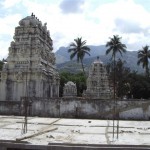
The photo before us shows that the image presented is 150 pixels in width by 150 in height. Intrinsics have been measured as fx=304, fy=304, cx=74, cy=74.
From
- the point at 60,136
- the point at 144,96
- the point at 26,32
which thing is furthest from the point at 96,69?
the point at 60,136

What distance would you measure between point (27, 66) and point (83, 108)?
32.7 feet

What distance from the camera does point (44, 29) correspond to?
121 feet

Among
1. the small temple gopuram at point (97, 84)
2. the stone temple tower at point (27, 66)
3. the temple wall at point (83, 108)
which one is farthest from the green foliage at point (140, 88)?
the temple wall at point (83, 108)

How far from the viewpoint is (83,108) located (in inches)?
973

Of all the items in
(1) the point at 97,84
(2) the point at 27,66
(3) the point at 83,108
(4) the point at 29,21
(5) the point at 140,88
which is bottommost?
(3) the point at 83,108

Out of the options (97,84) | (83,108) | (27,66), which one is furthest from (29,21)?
(83,108)

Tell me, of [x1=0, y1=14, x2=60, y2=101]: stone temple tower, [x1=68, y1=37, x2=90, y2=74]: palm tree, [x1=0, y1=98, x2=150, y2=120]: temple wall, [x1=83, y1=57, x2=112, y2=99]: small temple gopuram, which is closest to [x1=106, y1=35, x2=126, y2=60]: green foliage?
[x1=68, y1=37, x2=90, y2=74]: palm tree

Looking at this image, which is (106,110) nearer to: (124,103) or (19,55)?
(124,103)

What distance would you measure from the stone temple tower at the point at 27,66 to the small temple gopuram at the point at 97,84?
22.5ft

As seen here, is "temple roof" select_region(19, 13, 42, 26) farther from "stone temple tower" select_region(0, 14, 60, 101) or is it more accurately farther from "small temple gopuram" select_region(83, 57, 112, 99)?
"small temple gopuram" select_region(83, 57, 112, 99)

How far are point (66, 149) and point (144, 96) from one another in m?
51.3

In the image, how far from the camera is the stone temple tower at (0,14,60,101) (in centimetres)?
3144

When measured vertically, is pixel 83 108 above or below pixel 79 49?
below

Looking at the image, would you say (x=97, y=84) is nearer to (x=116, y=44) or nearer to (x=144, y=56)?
(x=116, y=44)
